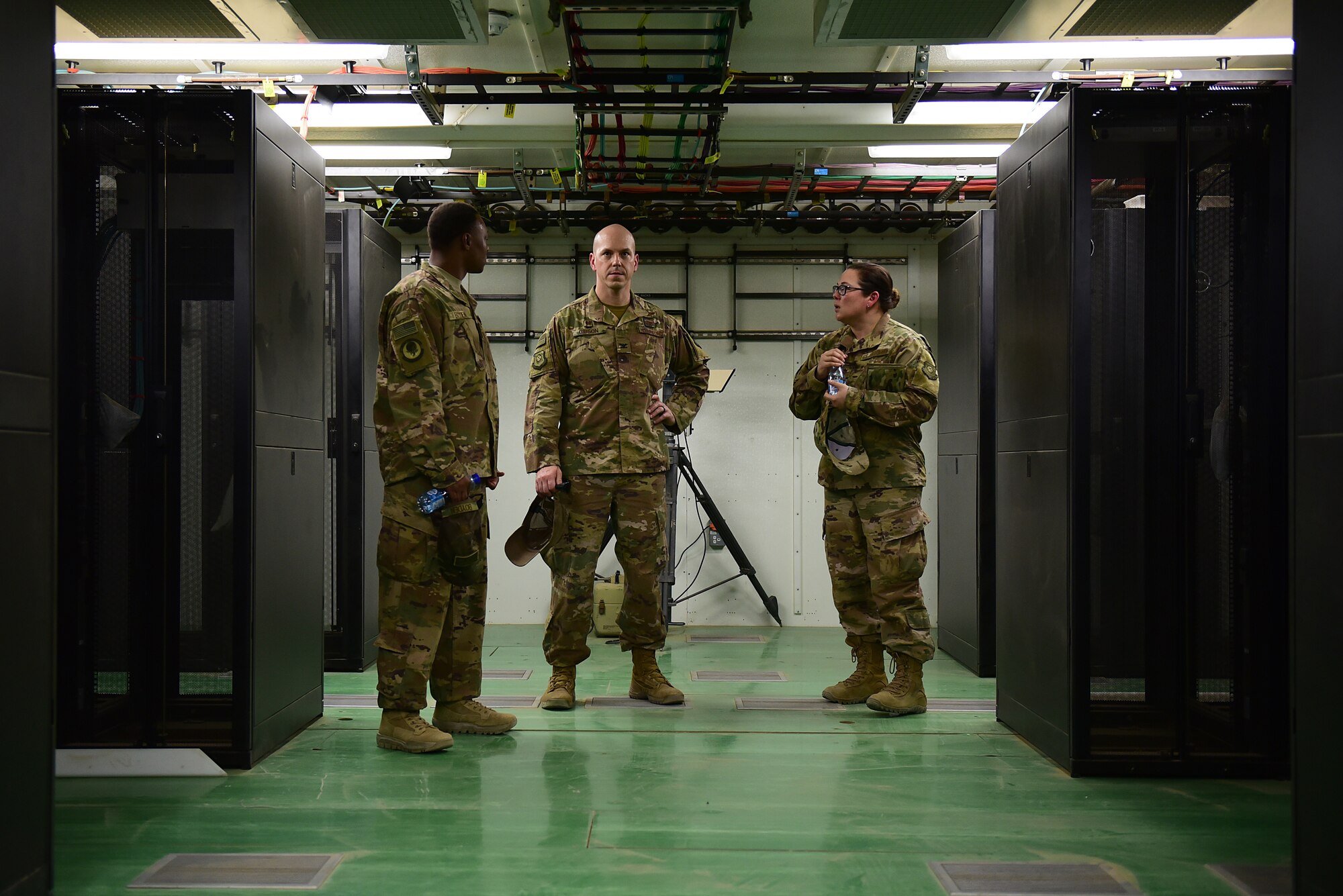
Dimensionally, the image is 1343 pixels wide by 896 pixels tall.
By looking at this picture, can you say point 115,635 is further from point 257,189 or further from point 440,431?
point 257,189

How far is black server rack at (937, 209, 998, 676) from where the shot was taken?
515cm

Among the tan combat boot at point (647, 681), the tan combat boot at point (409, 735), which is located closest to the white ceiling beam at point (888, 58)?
the tan combat boot at point (647, 681)

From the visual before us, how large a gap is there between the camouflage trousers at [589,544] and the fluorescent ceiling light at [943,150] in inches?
106

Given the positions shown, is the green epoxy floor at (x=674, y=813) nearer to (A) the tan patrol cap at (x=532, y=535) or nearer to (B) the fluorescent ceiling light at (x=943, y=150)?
(A) the tan patrol cap at (x=532, y=535)

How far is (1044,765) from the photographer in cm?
326

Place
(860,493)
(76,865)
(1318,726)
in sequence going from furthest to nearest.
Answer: (860,493), (76,865), (1318,726)

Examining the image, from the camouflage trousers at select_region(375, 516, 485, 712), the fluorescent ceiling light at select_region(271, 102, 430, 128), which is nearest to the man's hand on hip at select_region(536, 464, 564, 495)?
the camouflage trousers at select_region(375, 516, 485, 712)

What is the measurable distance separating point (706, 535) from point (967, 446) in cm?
212

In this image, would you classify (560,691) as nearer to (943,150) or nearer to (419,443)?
(419,443)

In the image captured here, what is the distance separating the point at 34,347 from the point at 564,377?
93.8 inches

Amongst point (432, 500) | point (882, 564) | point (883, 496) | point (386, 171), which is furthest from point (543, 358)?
point (386, 171)

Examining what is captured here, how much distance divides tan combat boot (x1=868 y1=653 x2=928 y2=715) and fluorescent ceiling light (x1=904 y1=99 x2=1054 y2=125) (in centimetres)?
265

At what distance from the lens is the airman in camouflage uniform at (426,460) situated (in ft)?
10.7

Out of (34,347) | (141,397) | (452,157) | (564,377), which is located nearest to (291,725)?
(141,397)
